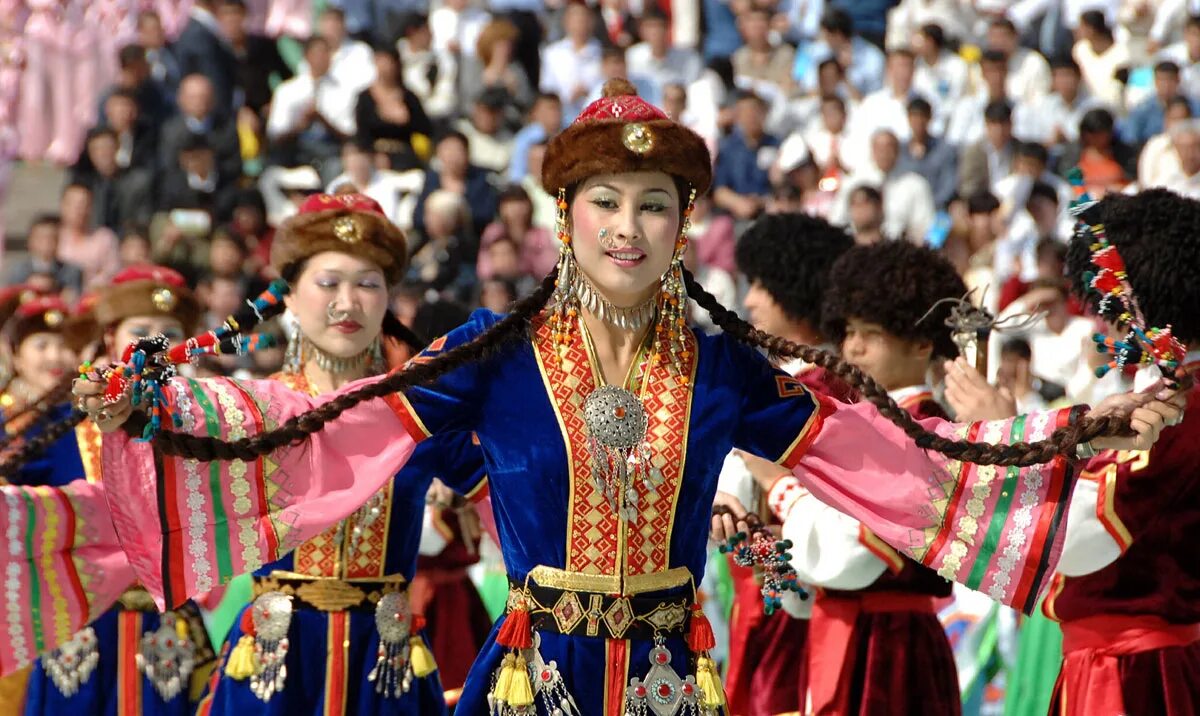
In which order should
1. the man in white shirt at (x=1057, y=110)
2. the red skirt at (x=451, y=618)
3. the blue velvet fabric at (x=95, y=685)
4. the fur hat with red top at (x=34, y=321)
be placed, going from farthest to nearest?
1. the man in white shirt at (x=1057, y=110)
2. the fur hat with red top at (x=34, y=321)
3. the red skirt at (x=451, y=618)
4. the blue velvet fabric at (x=95, y=685)

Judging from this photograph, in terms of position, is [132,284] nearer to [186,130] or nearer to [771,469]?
[771,469]

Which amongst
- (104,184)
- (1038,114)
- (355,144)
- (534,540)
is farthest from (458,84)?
(534,540)

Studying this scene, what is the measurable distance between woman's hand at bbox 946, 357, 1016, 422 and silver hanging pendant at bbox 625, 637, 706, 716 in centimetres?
96

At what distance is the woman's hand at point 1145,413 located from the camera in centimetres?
393

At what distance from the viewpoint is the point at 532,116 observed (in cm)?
1387

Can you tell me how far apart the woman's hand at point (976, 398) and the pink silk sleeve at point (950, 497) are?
0.46 feet

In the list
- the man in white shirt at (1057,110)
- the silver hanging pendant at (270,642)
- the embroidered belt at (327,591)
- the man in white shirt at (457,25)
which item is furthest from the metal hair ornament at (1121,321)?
the man in white shirt at (457,25)

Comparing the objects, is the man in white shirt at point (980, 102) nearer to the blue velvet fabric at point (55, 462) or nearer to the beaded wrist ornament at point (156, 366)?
the blue velvet fabric at point (55, 462)

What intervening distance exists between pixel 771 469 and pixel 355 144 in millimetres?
8118

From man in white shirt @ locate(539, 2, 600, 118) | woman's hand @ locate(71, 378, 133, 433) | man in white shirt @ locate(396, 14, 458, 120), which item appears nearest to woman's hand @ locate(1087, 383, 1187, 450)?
woman's hand @ locate(71, 378, 133, 433)

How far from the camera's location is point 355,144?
1289cm

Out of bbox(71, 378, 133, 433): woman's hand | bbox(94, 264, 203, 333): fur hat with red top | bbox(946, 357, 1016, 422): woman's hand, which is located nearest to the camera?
bbox(71, 378, 133, 433): woman's hand

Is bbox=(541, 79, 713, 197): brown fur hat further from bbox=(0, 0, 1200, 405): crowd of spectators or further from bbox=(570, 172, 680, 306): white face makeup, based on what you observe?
bbox=(0, 0, 1200, 405): crowd of spectators

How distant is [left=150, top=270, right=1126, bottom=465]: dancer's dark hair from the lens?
400 centimetres
